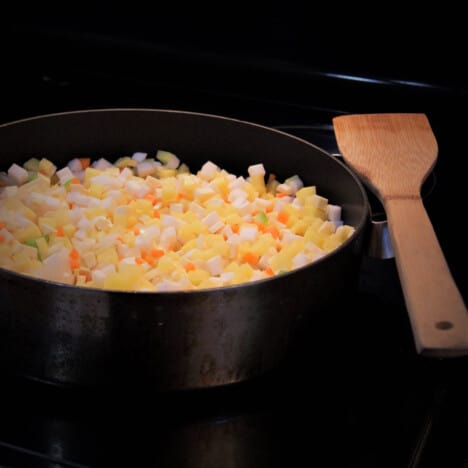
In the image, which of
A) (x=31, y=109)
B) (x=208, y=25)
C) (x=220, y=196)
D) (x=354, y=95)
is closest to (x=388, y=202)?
(x=220, y=196)

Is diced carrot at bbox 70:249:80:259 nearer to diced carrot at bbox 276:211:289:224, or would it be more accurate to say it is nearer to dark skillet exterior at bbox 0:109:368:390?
dark skillet exterior at bbox 0:109:368:390

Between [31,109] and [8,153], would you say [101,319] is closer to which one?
Answer: [8,153]

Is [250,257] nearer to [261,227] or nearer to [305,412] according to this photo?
[261,227]

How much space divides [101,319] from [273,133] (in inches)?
22.6

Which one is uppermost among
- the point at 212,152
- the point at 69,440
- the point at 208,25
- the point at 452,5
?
the point at 452,5

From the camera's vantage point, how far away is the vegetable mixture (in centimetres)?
110

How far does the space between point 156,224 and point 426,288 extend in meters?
0.52

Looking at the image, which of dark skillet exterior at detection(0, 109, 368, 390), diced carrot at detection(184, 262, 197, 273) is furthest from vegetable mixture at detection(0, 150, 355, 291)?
dark skillet exterior at detection(0, 109, 368, 390)

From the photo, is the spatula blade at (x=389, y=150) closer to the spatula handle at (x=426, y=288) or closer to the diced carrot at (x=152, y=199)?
the spatula handle at (x=426, y=288)

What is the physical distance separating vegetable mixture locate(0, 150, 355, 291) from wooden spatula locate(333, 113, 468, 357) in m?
0.10

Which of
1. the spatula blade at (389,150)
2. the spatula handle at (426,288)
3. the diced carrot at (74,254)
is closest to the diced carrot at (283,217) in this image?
the spatula blade at (389,150)

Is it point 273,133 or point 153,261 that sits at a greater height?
point 273,133

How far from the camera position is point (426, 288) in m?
0.86

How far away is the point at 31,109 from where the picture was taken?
1781 millimetres
